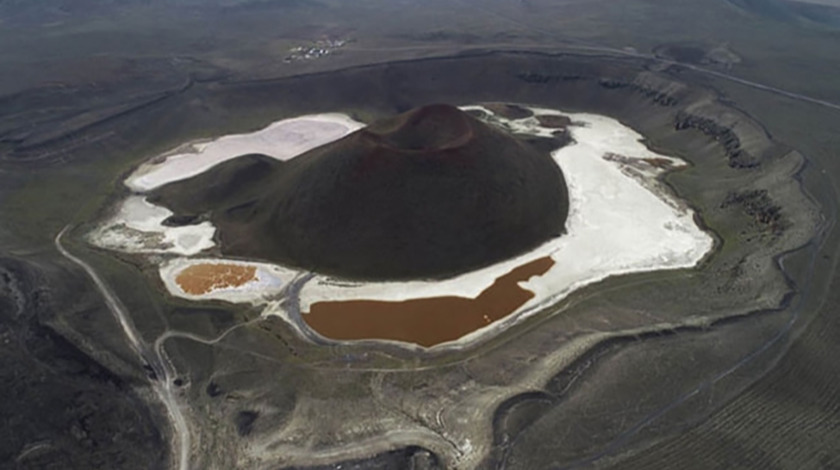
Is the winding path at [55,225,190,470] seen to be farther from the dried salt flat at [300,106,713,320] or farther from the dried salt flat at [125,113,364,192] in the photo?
the dried salt flat at [125,113,364,192]

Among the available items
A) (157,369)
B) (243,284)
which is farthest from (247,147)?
(157,369)

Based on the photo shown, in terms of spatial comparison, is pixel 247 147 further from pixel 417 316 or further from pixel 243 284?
pixel 417 316

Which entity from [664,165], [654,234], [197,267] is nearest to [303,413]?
[197,267]

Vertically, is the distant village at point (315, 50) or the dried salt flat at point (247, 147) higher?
the distant village at point (315, 50)

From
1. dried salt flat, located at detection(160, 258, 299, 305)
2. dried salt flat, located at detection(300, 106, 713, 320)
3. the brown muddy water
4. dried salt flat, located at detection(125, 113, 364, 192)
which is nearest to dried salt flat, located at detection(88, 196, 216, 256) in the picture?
dried salt flat, located at detection(160, 258, 299, 305)

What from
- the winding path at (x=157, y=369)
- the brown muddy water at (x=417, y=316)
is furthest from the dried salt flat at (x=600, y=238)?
the winding path at (x=157, y=369)

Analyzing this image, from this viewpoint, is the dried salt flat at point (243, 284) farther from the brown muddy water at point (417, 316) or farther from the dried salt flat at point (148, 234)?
the brown muddy water at point (417, 316)

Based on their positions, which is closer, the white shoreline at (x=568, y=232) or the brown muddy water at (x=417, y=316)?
the brown muddy water at (x=417, y=316)
